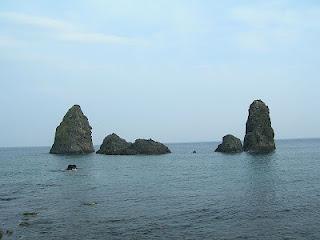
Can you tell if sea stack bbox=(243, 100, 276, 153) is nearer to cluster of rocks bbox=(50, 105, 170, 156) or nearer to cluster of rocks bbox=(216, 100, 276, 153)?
cluster of rocks bbox=(216, 100, 276, 153)

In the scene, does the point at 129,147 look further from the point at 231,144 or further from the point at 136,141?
the point at 231,144

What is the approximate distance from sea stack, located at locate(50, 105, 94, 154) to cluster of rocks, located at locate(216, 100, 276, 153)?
64.9 m

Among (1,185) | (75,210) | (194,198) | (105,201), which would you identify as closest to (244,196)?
(194,198)

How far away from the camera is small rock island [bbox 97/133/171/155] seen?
17362cm

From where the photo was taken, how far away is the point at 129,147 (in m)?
175

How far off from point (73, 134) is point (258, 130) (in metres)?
77.8

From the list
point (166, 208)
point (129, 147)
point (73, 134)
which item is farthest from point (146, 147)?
point (166, 208)

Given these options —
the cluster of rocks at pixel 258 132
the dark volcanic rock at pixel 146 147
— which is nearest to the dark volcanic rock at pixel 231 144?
the cluster of rocks at pixel 258 132

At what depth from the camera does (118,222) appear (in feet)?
134

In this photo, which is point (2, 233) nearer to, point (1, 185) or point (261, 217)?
point (261, 217)

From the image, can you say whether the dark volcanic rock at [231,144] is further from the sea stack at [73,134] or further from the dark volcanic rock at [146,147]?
the sea stack at [73,134]

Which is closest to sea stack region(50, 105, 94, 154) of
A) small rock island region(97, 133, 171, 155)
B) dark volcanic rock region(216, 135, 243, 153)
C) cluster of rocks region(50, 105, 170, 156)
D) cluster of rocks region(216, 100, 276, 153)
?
cluster of rocks region(50, 105, 170, 156)

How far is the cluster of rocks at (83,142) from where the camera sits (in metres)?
175

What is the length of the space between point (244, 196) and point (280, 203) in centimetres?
673
